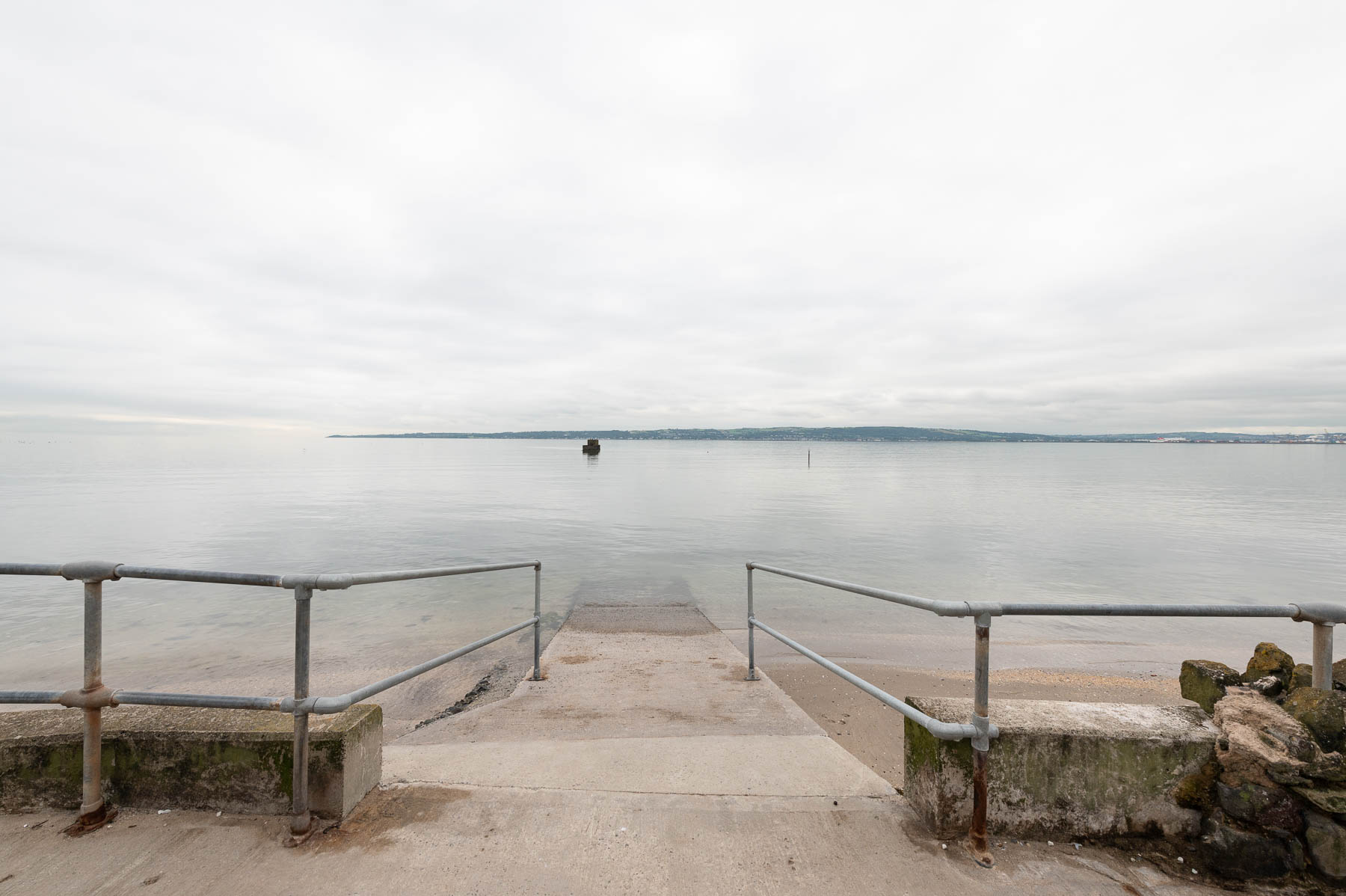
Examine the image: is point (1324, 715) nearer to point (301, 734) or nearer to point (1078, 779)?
point (1078, 779)

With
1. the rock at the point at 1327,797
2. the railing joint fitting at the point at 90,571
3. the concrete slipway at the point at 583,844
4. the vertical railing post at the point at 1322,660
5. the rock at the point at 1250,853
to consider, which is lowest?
the concrete slipway at the point at 583,844

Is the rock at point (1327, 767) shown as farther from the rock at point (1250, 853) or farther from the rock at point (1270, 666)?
the rock at point (1270, 666)

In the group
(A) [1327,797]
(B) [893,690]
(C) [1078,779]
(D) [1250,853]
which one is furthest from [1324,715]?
(B) [893,690]

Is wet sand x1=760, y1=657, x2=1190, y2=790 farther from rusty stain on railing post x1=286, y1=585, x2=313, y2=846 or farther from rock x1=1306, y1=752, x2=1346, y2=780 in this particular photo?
rusty stain on railing post x1=286, y1=585, x2=313, y2=846

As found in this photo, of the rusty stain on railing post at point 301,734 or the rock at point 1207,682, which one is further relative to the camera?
the rock at point 1207,682

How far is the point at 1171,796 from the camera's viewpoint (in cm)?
254

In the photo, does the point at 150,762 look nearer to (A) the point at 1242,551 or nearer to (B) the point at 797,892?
(B) the point at 797,892

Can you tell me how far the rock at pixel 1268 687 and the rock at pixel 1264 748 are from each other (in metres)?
0.25

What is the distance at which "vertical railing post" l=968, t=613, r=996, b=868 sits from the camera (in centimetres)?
248

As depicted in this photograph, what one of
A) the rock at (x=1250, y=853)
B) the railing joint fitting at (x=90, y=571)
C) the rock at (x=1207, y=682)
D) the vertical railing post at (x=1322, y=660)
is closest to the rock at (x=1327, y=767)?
the rock at (x=1250, y=853)

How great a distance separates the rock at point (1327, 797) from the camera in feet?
7.45

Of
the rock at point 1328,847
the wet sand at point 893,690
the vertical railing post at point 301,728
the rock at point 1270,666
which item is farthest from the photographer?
the wet sand at point 893,690

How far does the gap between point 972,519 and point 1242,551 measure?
989cm

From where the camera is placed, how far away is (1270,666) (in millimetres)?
2986
